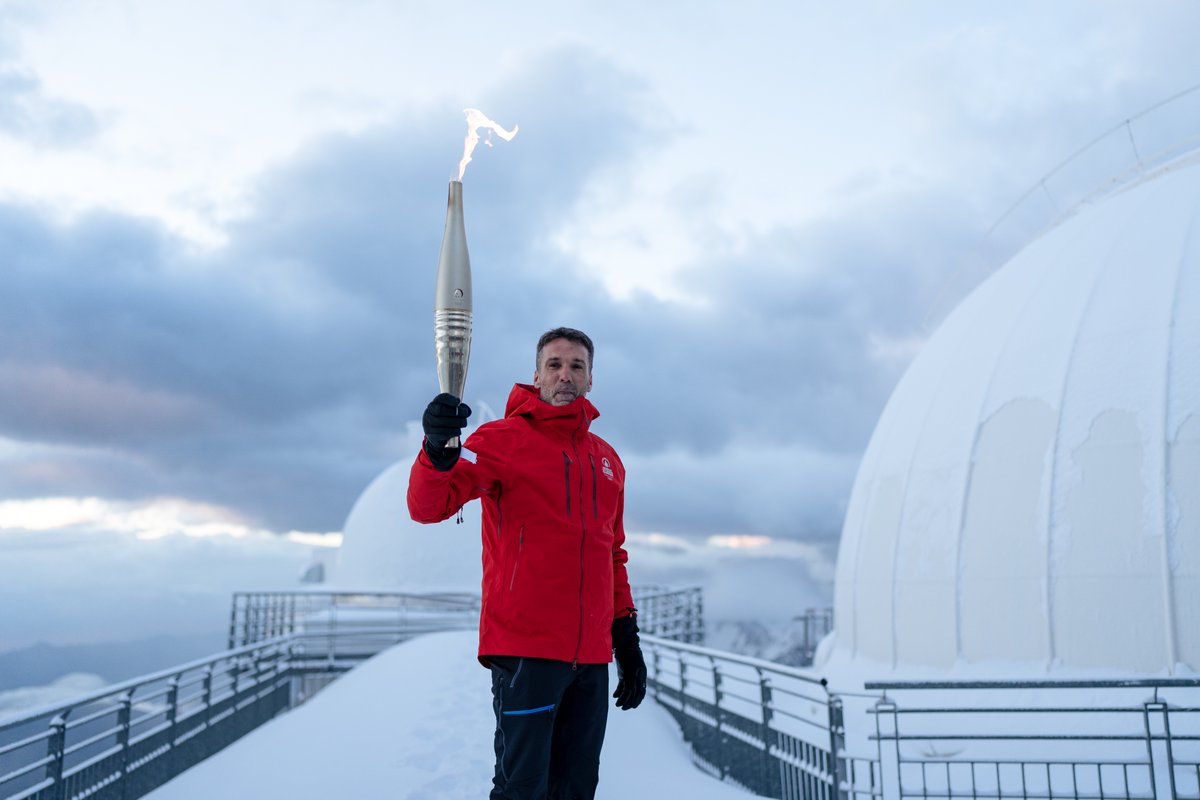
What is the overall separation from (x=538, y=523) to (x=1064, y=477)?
8784 millimetres

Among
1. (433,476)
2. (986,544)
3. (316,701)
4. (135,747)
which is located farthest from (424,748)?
(986,544)

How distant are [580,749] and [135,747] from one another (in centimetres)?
662

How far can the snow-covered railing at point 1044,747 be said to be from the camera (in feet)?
23.3

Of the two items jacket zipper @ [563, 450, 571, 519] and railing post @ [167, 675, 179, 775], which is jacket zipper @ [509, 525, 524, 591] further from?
railing post @ [167, 675, 179, 775]

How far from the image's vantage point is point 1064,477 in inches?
375

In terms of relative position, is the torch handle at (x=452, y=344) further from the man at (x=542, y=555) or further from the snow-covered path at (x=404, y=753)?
the snow-covered path at (x=404, y=753)

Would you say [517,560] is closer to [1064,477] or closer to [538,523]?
[538,523]

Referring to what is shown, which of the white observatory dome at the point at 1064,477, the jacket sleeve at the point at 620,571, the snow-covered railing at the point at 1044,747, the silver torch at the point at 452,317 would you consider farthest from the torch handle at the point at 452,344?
the white observatory dome at the point at 1064,477

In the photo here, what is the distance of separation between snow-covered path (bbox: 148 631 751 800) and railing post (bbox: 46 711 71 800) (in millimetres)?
979

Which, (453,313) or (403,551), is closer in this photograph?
(453,313)

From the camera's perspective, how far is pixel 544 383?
3021 mm

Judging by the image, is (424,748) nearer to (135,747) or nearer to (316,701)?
(135,747)

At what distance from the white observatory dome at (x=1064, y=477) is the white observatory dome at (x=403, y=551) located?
49.8 ft

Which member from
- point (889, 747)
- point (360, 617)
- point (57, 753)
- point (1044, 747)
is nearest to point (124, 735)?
point (57, 753)
